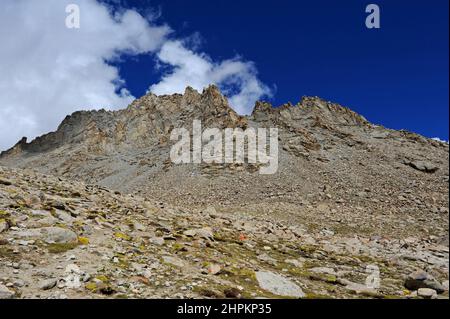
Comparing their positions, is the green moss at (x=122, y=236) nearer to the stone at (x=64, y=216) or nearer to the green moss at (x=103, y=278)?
the stone at (x=64, y=216)

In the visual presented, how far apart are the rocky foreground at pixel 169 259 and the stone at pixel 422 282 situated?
50mm

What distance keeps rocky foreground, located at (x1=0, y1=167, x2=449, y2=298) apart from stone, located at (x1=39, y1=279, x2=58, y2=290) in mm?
31

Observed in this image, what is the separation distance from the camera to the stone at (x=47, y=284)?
30.5 ft

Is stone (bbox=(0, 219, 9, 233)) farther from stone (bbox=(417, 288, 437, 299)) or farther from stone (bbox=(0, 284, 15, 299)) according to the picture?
stone (bbox=(417, 288, 437, 299))

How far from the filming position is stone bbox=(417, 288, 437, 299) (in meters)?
8.33

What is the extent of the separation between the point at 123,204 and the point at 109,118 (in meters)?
126

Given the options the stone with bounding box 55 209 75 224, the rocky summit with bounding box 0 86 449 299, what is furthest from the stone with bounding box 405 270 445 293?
the stone with bounding box 55 209 75 224

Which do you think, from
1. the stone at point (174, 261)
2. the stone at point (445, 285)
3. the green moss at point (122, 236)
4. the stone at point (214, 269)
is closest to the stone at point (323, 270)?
the stone at point (214, 269)

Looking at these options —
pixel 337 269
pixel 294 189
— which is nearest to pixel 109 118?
pixel 294 189

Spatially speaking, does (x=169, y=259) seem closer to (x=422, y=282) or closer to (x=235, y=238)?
(x=235, y=238)

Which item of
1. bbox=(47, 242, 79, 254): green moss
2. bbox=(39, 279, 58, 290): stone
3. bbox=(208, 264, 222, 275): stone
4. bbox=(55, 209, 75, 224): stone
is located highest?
bbox=(55, 209, 75, 224): stone

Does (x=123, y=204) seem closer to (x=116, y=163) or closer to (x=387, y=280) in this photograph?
(x=387, y=280)

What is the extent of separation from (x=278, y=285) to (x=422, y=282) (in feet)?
12.9
